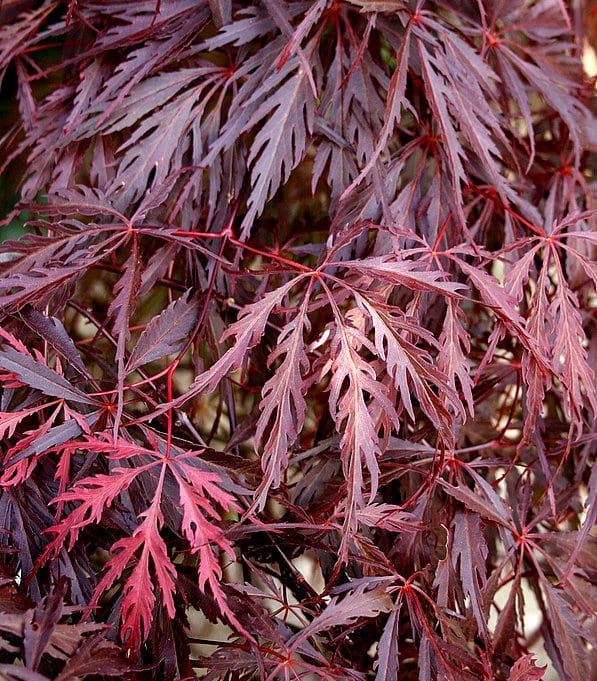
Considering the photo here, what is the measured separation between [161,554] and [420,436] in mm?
317

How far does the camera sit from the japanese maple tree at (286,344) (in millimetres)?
546

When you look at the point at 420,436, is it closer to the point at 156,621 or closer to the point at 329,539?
the point at 329,539

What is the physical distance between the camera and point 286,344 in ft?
1.81

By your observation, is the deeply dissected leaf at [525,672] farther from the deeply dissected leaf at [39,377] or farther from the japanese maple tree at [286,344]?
the deeply dissected leaf at [39,377]

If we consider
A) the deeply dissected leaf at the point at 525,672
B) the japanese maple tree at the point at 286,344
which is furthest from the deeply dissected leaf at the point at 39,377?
the deeply dissected leaf at the point at 525,672

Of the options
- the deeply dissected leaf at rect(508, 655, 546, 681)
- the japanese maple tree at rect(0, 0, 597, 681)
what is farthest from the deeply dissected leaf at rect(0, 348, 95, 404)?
the deeply dissected leaf at rect(508, 655, 546, 681)

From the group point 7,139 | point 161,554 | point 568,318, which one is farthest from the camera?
point 7,139

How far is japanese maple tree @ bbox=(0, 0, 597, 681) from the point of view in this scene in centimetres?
55

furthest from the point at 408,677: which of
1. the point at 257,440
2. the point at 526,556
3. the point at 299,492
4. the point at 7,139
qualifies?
the point at 7,139

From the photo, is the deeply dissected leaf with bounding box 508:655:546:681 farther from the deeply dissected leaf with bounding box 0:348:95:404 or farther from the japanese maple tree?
the deeply dissected leaf with bounding box 0:348:95:404

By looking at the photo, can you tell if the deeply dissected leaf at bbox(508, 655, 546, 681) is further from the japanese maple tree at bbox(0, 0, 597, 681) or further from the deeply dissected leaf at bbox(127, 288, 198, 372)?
the deeply dissected leaf at bbox(127, 288, 198, 372)

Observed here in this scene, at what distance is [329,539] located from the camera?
676mm

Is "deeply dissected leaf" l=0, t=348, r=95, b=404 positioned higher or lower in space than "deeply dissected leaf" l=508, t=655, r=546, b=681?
higher

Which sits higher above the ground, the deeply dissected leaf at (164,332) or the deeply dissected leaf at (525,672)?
the deeply dissected leaf at (164,332)
